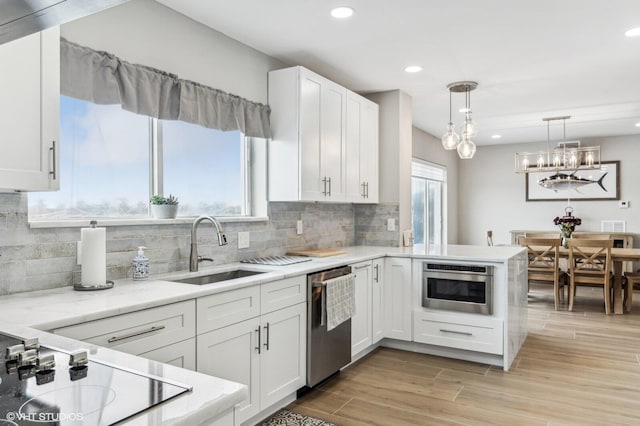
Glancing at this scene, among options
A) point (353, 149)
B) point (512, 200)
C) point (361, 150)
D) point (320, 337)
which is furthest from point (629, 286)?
point (320, 337)

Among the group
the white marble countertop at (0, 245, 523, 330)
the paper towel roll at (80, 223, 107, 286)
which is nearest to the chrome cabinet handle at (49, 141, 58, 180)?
the paper towel roll at (80, 223, 107, 286)

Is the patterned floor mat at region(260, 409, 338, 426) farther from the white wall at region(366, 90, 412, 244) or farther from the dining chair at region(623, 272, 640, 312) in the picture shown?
the dining chair at region(623, 272, 640, 312)

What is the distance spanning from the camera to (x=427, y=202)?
24.6 feet

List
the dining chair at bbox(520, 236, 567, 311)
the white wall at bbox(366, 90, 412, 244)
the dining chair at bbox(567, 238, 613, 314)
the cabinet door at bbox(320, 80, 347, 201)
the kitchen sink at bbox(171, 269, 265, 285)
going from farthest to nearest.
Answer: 1. the dining chair at bbox(520, 236, 567, 311)
2. the dining chair at bbox(567, 238, 613, 314)
3. the white wall at bbox(366, 90, 412, 244)
4. the cabinet door at bbox(320, 80, 347, 201)
5. the kitchen sink at bbox(171, 269, 265, 285)

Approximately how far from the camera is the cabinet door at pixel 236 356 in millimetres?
2111

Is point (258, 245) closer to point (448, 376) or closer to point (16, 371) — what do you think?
point (448, 376)

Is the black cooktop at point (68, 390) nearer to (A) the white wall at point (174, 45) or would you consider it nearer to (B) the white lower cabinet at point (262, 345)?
(B) the white lower cabinet at point (262, 345)

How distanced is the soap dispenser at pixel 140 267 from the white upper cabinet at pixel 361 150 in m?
2.12

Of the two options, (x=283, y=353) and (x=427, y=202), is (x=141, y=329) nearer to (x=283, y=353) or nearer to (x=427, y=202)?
(x=283, y=353)

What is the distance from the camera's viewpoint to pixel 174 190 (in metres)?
2.86

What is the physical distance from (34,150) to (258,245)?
6.31ft

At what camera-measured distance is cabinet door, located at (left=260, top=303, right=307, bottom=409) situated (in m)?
2.51

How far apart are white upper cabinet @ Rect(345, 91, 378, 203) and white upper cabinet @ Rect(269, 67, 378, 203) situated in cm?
21

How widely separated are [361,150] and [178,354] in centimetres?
288
